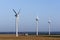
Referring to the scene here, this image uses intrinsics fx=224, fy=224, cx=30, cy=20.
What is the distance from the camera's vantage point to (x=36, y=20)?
102125mm

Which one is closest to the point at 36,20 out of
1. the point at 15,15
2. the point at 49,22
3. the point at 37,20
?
the point at 37,20

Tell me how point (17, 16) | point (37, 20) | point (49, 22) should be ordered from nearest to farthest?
point (17, 16) < point (37, 20) < point (49, 22)

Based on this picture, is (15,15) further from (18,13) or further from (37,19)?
(37,19)

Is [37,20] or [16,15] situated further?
[37,20]

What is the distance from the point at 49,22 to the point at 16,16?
3438 cm

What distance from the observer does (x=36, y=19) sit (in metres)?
103

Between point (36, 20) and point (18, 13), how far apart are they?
23.0 m

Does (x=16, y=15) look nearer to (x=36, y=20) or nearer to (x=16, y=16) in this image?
(x=16, y=16)

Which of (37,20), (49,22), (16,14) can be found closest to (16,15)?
(16,14)

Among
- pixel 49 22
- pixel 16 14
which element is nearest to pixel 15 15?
pixel 16 14

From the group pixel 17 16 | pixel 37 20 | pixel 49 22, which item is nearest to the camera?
pixel 17 16

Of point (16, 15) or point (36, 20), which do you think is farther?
point (36, 20)

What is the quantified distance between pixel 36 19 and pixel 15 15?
76.3 feet

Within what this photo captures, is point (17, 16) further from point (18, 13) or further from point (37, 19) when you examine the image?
point (37, 19)
